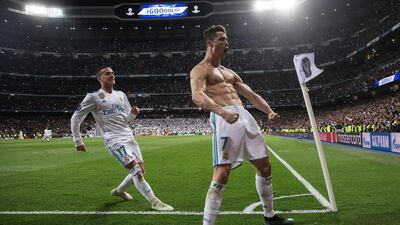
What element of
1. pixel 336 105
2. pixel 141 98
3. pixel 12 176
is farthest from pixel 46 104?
pixel 12 176

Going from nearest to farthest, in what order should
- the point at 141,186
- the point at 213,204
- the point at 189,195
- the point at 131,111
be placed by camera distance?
the point at 213,204, the point at 141,186, the point at 131,111, the point at 189,195

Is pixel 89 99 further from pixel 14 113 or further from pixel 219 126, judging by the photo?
pixel 14 113

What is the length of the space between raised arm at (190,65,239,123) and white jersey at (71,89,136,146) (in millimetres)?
2875

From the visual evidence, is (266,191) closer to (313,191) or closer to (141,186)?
(141,186)

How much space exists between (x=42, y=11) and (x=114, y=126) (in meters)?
85.2

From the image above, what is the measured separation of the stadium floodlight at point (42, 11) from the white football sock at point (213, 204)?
286 ft

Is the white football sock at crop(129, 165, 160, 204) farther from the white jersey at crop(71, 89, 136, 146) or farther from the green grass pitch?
the white jersey at crop(71, 89, 136, 146)

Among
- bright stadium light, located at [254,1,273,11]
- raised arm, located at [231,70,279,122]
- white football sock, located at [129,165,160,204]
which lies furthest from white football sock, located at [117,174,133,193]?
bright stadium light, located at [254,1,273,11]

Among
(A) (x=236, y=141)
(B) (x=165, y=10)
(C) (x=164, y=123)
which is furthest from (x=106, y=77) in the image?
(B) (x=165, y=10)

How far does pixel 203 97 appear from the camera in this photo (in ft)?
14.9

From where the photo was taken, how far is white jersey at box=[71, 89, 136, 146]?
7020 mm

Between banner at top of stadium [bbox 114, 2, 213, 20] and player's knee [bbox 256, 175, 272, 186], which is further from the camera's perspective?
banner at top of stadium [bbox 114, 2, 213, 20]

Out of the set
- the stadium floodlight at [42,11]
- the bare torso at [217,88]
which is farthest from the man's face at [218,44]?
the stadium floodlight at [42,11]

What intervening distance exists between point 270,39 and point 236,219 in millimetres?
88076
